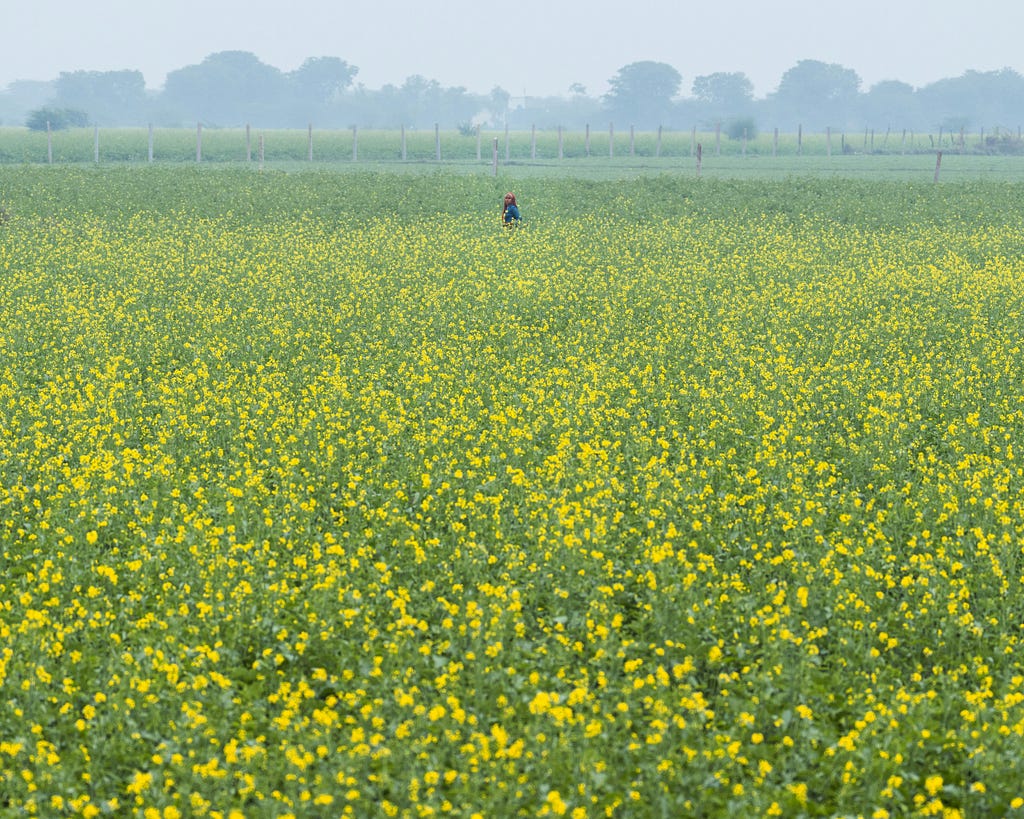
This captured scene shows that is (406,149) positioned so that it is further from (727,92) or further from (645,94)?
(727,92)

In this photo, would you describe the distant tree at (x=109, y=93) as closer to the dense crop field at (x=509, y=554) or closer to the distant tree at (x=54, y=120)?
the distant tree at (x=54, y=120)

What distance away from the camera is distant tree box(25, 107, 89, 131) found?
3735 inches

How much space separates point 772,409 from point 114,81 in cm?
19835

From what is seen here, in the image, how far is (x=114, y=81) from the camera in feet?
632

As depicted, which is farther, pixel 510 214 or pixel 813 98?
pixel 813 98

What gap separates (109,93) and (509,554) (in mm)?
199663

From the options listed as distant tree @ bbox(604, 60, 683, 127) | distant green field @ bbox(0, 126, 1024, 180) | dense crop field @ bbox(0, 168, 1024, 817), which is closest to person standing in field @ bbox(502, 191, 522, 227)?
dense crop field @ bbox(0, 168, 1024, 817)

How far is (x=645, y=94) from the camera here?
184 meters

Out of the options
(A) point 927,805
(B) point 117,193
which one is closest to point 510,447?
(A) point 927,805

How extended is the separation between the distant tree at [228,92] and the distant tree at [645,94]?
52975 millimetres

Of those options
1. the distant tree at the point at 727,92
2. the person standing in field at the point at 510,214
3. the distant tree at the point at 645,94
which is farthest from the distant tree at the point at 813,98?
the person standing in field at the point at 510,214

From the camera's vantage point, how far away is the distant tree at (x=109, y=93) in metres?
187

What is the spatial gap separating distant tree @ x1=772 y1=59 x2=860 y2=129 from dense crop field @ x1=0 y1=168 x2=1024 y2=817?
186121 millimetres

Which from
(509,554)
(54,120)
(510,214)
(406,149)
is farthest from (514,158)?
(509,554)
